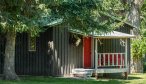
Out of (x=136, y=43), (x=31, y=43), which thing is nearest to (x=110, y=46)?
(x=136, y=43)

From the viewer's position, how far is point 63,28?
1099 inches

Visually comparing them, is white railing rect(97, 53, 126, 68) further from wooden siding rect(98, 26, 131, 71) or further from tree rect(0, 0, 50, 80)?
tree rect(0, 0, 50, 80)

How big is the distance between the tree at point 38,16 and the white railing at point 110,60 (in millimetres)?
3574

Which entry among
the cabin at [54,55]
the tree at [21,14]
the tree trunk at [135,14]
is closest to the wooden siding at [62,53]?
the cabin at [54,55]

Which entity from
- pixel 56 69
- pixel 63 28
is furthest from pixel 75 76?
pixel 63 28

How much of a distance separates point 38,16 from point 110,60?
330 inches

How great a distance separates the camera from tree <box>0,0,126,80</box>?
20.1 meters

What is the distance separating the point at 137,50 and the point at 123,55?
478 centimetres

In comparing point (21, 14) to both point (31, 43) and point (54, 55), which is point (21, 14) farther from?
point (31, 43)

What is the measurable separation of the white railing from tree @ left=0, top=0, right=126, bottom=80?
357 centimetres

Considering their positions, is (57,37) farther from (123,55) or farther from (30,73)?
(123,55)

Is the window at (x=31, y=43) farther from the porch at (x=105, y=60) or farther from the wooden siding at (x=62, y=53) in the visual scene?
the porch at (x=105, y=60)

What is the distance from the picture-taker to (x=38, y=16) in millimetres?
21328

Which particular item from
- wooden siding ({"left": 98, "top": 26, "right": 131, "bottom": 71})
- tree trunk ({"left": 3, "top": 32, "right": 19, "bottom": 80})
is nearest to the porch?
wooden siding ({"left": 98, "top": 26, "right": 131, "bottom": 71})
